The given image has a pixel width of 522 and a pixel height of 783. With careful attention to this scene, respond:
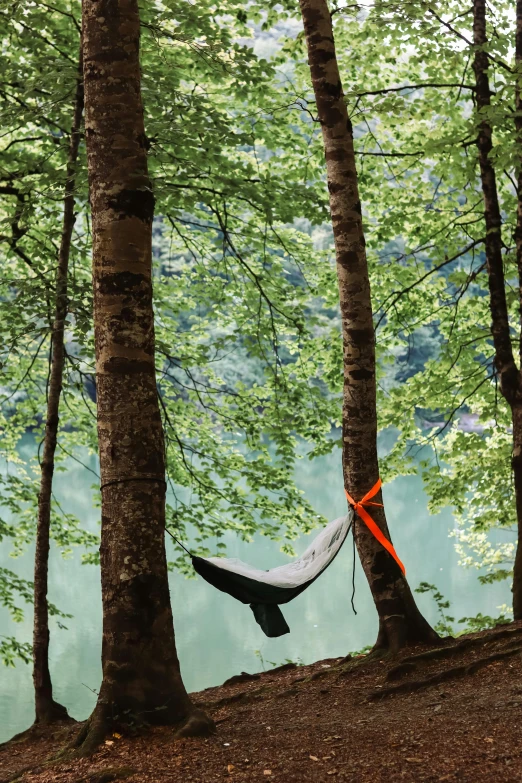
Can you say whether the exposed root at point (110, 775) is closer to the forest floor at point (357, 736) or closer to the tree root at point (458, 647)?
the forest floor at point (357, 736)

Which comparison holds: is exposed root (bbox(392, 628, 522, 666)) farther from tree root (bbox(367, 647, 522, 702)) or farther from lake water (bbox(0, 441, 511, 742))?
lake water (bbox(0, 441, 511, 742))

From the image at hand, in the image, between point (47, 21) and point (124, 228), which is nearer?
point (124, 228)

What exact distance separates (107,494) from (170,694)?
2.71 feet

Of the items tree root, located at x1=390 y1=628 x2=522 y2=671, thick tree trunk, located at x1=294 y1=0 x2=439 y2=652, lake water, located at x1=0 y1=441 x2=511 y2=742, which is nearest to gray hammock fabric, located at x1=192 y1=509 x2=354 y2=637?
thick tree trunk, located at x1=294 y1=0 x2=439 y2=652

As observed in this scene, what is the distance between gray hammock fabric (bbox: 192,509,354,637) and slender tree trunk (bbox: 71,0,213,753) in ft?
2.56

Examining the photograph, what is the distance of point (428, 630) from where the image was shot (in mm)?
4660

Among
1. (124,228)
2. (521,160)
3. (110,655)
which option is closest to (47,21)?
(124,228)

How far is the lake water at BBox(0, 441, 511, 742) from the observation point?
43.9 ft

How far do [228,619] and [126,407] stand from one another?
15045 mm

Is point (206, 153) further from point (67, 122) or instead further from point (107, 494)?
point (107, 494)

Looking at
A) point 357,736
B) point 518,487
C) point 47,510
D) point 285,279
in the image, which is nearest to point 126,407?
point 357,736

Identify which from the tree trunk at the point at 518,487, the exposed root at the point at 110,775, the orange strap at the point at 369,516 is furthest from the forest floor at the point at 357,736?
the tree trunk at the point at 518,487

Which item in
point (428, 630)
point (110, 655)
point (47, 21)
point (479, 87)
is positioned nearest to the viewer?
point (110, 655)

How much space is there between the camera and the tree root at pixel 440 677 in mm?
3820
